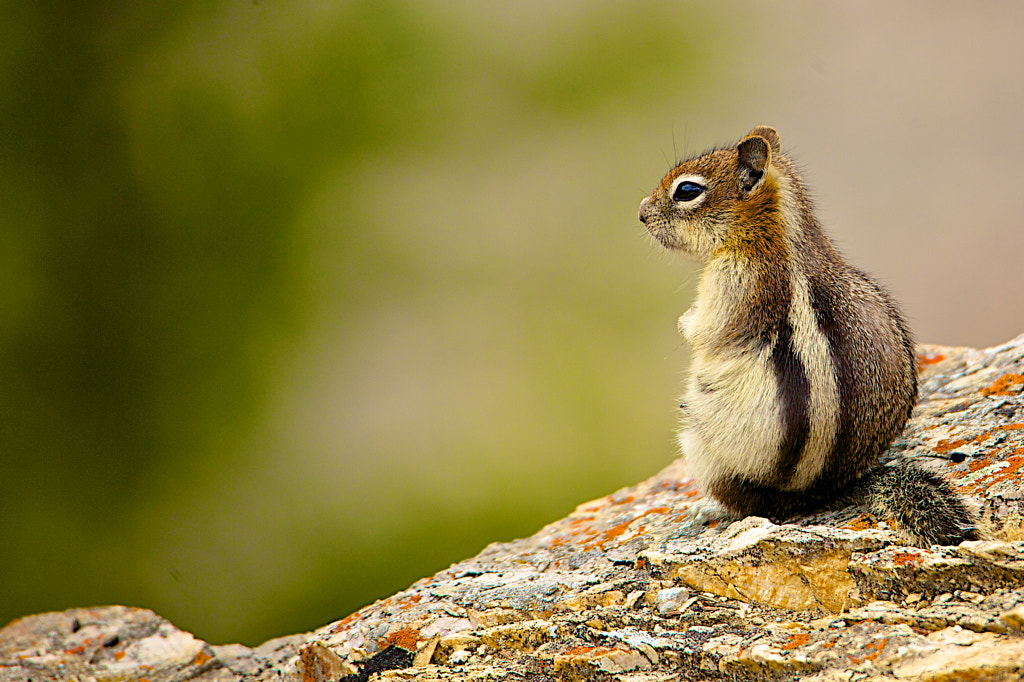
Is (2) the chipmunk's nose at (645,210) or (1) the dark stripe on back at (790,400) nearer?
(1) the dark stripe on back at (790,400)

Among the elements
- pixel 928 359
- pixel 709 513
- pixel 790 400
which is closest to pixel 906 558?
A: pixel 790 400

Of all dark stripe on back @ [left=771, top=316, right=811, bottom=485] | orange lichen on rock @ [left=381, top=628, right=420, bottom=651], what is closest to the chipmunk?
dark stripe on back @ [left=771, top=316, right=811, bottom=485]

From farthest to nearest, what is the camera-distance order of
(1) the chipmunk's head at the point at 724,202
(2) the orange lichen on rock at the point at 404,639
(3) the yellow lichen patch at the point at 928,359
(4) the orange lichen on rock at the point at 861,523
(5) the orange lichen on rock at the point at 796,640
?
(3) the yellow lichen patch at the point at 928,359 → (1) the chipmunk's head at the point at 724,202 → (2) the orange lichen on rock at the point at 404,639 → (4) the orange lichen on rock at the point at 861,523 → (5) the orange lichen on rock at the point at 796,640

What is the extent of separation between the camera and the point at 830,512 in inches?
88.4

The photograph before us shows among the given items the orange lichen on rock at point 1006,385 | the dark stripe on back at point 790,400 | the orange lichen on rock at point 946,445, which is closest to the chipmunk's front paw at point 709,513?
the dark stripe on back at point 790,400

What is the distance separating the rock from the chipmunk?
10 cm

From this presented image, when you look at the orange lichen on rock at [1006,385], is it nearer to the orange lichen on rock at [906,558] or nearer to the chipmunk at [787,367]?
the chipmunk at [787,367]

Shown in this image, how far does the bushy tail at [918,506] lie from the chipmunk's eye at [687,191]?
0.92 metres

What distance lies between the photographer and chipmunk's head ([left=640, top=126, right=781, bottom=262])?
2.42m

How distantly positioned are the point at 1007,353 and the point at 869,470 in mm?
976

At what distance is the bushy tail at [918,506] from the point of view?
1.99m

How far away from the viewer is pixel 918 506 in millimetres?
2074

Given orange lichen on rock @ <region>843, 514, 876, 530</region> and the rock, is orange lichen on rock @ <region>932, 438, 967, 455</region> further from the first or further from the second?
orange lichen on rock @ <region>843, 514, 876, 530</region>

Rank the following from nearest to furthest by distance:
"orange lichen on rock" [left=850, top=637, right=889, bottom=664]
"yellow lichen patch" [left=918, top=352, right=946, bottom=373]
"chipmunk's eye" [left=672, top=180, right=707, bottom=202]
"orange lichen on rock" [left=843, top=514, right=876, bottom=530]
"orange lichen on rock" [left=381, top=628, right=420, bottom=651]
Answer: "orange lichen on rock" [left=850, top=637, right=889, bottom=664]
"orange lichen on rock" [left=843, top=514, right=876, bottom=530]
"orange lichen on rock" [left=381, top=628, right=420, bottom=651]
"chipmunk's eye" [left=672, top=180, right=707, bottom=202]
"yellow lichen patch" [left=918, top=352, right=946, bottom=373]
